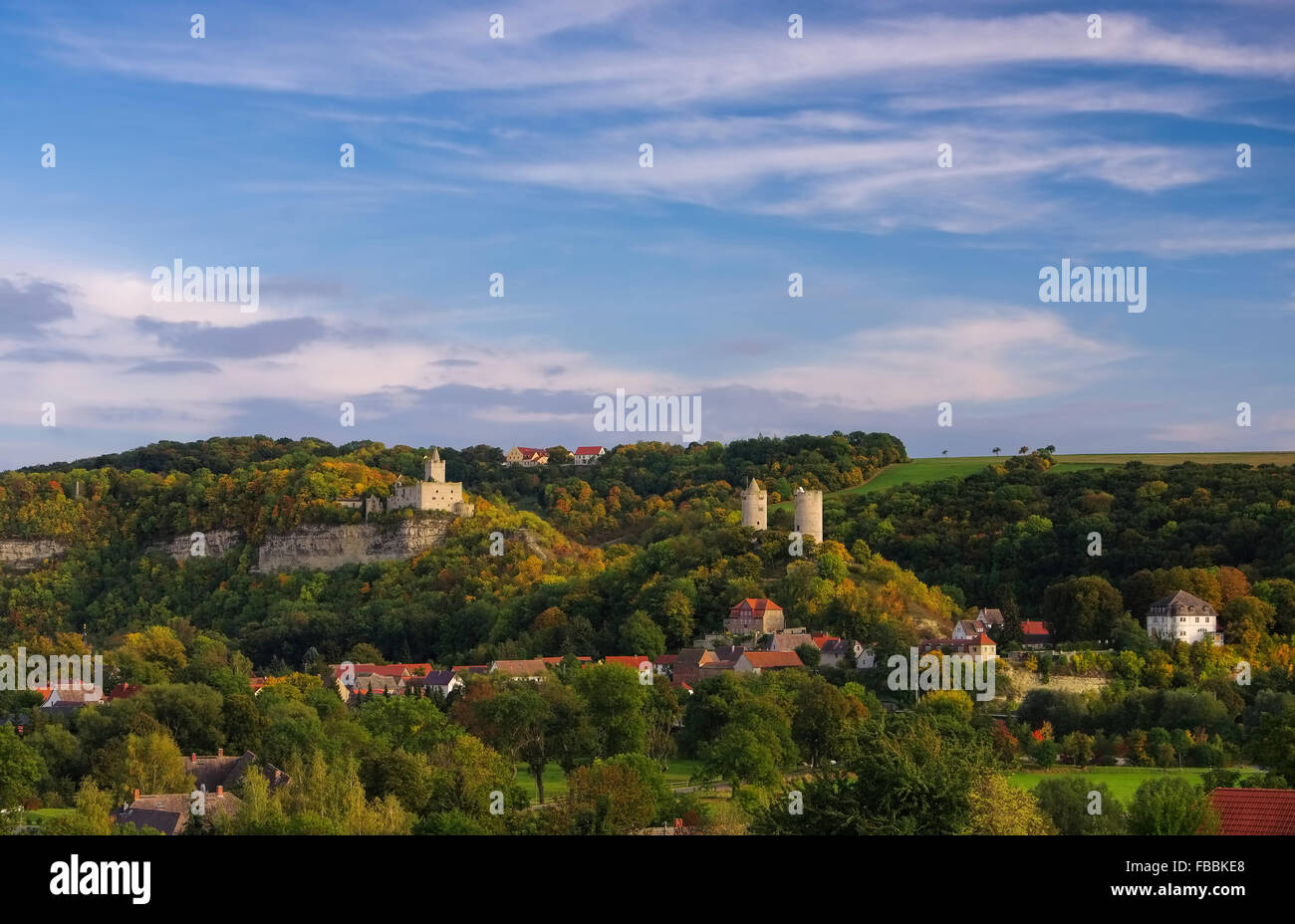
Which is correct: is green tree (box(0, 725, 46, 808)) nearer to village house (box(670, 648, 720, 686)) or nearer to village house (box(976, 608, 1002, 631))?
village house (box(670, 648, 720, 686))

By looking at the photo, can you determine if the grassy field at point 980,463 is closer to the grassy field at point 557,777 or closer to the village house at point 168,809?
the grassy field at point 557,777

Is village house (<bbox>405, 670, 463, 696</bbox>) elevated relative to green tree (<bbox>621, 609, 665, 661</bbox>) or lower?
lower

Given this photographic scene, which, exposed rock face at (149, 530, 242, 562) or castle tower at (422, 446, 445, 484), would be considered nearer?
castle tower at (422, 446, 445, 484)

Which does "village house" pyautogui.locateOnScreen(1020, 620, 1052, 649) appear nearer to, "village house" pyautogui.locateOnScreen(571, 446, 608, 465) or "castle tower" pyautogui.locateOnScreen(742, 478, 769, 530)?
"castle tower" pyautogui.locateOnScreen(742, 478, 769, 530)

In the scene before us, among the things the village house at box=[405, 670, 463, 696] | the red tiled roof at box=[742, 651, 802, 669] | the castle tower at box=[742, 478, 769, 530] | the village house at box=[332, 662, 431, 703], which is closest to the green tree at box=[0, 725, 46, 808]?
the village house at box=[405, 670, 463, 696]

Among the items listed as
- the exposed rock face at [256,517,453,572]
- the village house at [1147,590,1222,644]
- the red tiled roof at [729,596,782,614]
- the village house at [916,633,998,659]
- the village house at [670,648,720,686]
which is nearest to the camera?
the village house at [916,633,998,659]

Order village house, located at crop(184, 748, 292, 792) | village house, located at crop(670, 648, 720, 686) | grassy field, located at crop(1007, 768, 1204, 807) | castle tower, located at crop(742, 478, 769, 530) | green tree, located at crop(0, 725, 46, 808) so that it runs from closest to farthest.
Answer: green tree, located at crop(0, 725, 46, 808) < village house, located at crop(184, 748, 292, 792) < grassy field, located at crop(1007, 768, 1204, 807) < village house, located at crop(670, 648, 720, 686) < castle tower, located at crop(742, 478, 769, 530)

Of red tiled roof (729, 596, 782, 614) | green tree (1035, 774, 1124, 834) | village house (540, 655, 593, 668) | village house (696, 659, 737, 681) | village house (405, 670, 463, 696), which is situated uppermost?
red tiled roof (729, 596, 782, 614)

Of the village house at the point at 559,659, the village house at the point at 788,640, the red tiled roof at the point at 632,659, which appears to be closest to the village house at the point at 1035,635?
the village house at the point at 788,640
